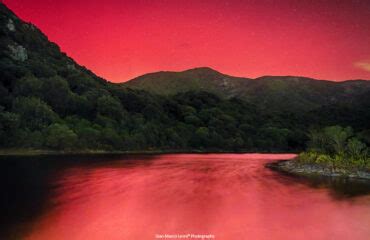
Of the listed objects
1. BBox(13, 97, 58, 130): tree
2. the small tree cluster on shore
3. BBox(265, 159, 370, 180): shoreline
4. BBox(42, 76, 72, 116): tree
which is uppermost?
BBox(42, 76, 72, 116): tree

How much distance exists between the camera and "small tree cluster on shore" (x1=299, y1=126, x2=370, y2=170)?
224ft

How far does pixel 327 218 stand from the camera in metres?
30.4

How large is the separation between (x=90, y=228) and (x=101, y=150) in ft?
450

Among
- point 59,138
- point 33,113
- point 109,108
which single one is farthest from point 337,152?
point 109,108

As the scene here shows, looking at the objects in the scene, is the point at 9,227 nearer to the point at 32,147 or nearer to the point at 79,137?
the point at 32,147

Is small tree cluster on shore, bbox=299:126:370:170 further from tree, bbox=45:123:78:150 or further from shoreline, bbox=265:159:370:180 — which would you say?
tree, bbox=45:123:78:150

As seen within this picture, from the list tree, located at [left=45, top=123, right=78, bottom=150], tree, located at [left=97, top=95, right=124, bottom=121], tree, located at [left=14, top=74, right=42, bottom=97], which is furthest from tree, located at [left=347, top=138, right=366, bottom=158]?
tree, located at [left=97, top=95, right=124, bottom=121]

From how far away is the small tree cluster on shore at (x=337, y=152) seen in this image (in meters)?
68.2

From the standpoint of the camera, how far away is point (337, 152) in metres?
76.0

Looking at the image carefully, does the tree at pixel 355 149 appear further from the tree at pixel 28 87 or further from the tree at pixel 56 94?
the tree at pixel 56 94

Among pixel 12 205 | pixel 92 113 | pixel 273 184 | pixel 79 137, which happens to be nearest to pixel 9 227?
pixel 12 205

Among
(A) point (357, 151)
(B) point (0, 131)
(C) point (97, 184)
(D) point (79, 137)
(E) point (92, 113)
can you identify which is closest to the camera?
(C) point (97, 184)

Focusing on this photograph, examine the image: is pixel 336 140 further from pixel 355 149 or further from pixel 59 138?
pixel 59 138

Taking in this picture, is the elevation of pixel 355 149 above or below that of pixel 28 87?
below
